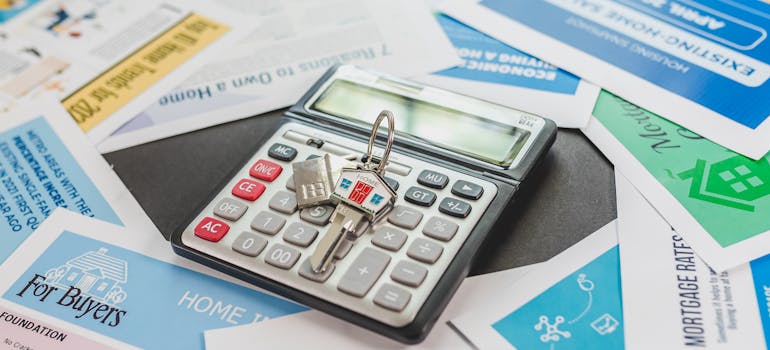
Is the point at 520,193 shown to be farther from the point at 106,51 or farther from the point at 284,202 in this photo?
the point at 106,51

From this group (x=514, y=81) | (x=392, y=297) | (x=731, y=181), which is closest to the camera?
(x=392, y=297)

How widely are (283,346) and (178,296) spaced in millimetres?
97

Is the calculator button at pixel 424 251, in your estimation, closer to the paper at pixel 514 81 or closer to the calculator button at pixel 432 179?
the calculator button at pixel 432 179

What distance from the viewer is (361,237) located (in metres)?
0.51

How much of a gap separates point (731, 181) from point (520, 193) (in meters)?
0.17

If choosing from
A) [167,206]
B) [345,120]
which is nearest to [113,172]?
[167,206]

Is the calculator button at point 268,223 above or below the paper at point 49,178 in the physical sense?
above

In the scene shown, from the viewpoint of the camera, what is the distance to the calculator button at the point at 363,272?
1.55 feet

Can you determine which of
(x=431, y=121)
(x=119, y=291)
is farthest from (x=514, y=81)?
(x=119, y=291)

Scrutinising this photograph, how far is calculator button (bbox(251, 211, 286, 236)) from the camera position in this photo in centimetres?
52

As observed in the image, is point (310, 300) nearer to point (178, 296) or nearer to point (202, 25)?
point (178, 296)

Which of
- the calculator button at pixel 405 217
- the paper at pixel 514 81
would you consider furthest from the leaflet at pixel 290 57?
the calculator button at pixel 405 217

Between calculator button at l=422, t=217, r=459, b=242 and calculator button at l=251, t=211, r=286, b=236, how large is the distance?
0.34 feet

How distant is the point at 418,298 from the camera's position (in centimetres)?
47
